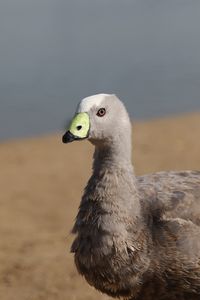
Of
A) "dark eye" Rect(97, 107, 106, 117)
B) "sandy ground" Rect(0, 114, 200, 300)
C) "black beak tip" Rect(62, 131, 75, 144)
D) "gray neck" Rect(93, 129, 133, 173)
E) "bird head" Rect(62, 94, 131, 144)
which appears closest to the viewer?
"black beak tip" Rect(62, 131, 75, 144)

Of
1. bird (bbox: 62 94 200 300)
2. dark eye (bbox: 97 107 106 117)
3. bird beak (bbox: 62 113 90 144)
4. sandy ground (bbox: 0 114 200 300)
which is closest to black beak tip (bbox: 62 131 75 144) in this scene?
bird beak (bbox: 62 113 90 144)

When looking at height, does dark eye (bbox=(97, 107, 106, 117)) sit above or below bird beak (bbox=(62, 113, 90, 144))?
above

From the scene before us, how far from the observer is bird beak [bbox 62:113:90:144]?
5.73m

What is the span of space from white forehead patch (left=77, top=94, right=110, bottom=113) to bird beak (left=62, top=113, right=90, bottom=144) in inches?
1.9

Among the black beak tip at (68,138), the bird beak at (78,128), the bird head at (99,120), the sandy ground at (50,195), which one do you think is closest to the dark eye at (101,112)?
the bird head at (99,120)

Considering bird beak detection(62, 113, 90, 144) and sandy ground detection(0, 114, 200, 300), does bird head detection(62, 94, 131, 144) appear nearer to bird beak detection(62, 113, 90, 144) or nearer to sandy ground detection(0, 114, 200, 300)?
bird beak detection(62, 113, 90, 144)

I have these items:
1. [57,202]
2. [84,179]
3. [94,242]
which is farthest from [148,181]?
[84,179]

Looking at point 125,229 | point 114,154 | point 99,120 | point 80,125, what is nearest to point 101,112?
point 99,120

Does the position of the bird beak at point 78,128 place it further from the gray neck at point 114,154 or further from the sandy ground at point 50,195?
the sandy ground at point 50,195

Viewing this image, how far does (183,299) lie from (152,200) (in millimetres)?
755

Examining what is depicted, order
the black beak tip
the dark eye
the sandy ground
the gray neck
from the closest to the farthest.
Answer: the black beak tip < the dark eye < the gray neck < the sandy ground

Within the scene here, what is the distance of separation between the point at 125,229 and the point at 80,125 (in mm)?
832

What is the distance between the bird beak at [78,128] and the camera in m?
5.73

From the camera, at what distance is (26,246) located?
10.4 meters
